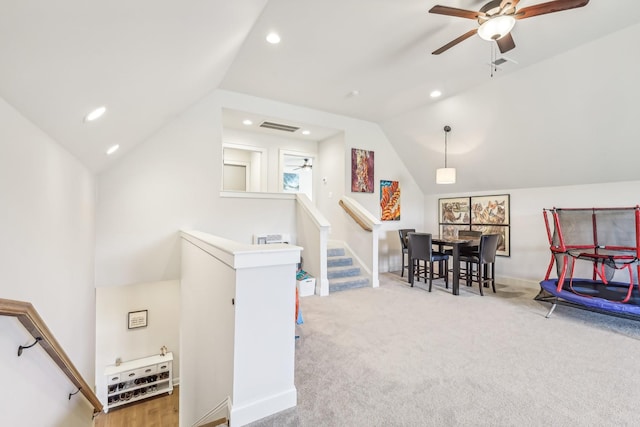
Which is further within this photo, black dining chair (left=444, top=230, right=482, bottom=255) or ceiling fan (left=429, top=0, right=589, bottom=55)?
black dining chair (left=444, top=230, right=482, bottom=255)

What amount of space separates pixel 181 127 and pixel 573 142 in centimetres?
578

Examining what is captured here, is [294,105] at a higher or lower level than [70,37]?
higher

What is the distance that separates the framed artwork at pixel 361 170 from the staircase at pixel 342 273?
4.72 ft

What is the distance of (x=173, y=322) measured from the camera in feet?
17.6

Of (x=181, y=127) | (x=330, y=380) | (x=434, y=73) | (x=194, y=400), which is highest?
(x=434, y=73)

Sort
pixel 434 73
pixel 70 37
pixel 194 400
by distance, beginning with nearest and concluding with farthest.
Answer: pixel 70 37
pixel 194 400
pixel 434 73

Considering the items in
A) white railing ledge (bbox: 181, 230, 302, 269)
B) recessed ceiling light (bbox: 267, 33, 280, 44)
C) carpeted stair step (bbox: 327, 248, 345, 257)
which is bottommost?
carpeted stair step (bbox: 327, 248, 345, 257)

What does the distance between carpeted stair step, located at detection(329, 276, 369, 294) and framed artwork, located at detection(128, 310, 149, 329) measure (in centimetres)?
344

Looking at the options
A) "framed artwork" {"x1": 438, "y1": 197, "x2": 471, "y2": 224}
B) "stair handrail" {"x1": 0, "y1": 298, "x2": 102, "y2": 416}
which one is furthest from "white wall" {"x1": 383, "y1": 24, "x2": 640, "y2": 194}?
"stair handrail" {"x1": 0, "y1": 298, "x2": 102, "y2": 416}

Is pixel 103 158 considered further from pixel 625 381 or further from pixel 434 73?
pixel 625 381

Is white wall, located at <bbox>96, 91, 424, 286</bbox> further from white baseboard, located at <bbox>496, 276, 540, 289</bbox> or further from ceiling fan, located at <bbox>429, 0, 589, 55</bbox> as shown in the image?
white baseboard, located at <bbox>496, 276, 540, 289</bbox>

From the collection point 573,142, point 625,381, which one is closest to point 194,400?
point 625,381

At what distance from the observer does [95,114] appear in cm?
208

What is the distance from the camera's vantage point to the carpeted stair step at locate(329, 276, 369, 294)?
4664mm
